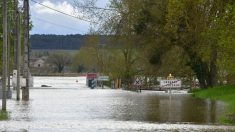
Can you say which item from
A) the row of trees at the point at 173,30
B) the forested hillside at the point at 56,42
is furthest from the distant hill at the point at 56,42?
the row of trees at the point at 173,30

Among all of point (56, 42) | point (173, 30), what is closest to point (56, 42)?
point (56, 42)

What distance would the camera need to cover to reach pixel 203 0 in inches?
1897

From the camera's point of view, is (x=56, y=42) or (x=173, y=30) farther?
(x=56, y=42)

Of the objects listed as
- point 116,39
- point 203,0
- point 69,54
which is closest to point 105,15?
point 116,39

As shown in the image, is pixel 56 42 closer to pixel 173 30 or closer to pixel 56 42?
pixel 56 42

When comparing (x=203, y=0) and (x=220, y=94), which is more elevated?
(x=203, y=0)

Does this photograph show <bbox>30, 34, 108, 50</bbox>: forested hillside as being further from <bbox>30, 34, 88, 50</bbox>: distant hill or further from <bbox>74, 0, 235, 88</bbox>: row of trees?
<bbox>74, 0, 235, 88</bbox>: row of trees

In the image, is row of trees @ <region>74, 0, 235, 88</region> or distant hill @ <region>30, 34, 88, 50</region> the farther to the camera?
distant hill @ <region>30, 34, 88, 50</region>

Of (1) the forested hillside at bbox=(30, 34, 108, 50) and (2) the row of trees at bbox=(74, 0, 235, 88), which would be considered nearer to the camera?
(2) the row of trees at bbox=(74, 0, 235, 88)

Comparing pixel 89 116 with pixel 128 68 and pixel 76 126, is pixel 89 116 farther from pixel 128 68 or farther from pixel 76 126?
pixel 128 68

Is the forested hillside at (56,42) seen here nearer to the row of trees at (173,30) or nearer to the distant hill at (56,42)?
the distant hill at (56,42)

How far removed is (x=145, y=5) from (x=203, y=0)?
23.5ft

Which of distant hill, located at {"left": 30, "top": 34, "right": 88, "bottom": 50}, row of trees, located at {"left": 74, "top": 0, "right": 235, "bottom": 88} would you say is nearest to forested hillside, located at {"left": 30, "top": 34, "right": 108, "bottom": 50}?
distant hill, located at {"left": 30, "top": 34, "right": 88, "bottom": 50}

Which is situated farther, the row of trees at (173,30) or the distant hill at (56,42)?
the distant hill at (56,42)
